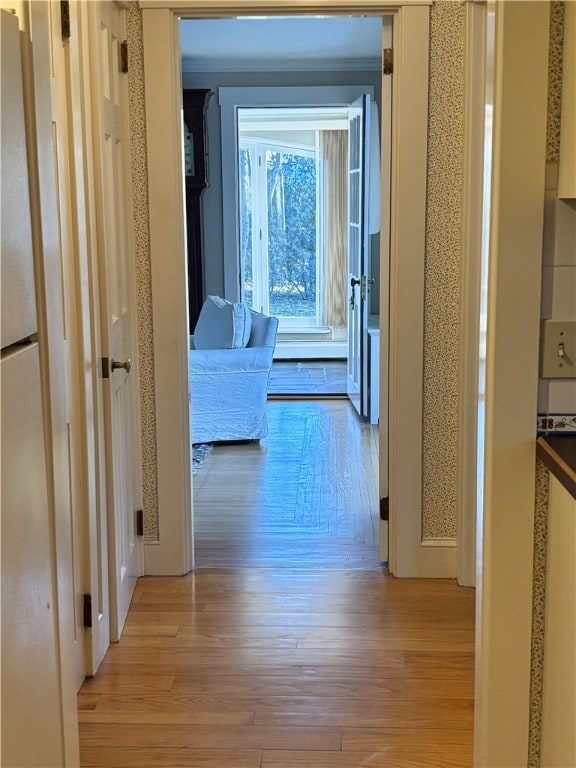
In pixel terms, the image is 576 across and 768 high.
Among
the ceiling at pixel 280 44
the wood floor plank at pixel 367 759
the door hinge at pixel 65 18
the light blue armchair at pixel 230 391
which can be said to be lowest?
the wood floor plank at pixel 367 759

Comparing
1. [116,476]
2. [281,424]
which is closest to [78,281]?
[116,476]

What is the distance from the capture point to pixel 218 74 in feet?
24.5

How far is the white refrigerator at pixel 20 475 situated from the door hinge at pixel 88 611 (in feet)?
3.89

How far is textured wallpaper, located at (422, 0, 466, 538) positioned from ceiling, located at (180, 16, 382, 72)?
97.0 inches

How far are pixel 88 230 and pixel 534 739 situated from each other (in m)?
1.89

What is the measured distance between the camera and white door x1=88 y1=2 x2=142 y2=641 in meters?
2.83

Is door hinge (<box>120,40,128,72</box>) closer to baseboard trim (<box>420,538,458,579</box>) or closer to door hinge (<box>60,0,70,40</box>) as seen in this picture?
door hinge (<box>60,0,70,40</box>)

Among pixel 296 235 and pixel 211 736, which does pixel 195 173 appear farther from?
pixel 211 736

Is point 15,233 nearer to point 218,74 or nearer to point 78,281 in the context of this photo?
point 78,281

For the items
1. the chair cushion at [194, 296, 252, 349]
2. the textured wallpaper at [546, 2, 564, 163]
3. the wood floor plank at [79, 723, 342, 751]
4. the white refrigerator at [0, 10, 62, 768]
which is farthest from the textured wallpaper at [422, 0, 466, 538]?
the chair cushion at [194, 296, 252, 349]

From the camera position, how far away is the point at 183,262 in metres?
3.45

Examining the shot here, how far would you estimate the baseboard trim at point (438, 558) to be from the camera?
3523mm

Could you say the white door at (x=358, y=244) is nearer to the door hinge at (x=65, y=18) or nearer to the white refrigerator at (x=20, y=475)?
the door hinge at (x=65, y=18)

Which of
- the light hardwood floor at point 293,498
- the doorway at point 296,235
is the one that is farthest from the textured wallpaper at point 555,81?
the doorway at point 296,235
